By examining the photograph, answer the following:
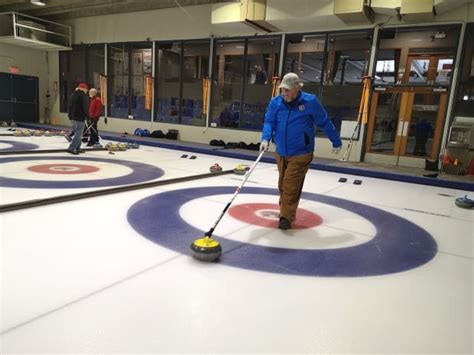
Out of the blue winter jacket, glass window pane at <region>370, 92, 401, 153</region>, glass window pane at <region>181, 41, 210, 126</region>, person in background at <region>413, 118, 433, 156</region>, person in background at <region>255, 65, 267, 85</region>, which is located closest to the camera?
the blue winter jacket

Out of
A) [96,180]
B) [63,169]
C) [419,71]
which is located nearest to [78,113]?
[63,169]

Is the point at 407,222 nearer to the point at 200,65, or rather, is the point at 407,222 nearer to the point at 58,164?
the point at 58,164

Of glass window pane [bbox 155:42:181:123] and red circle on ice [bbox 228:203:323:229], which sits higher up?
glass window pane [bbox 155:42:181:123]

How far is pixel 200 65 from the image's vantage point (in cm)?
1257

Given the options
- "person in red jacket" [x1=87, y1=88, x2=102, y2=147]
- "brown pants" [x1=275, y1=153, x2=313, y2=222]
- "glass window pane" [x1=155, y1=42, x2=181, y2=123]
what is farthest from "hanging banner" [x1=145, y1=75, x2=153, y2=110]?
"brown pants" [x1=275, y1=153, x2=313, y2=222]

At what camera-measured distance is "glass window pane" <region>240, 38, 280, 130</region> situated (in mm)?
11305

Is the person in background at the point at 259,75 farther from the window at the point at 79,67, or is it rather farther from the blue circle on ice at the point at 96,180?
the window at the point at 79,67

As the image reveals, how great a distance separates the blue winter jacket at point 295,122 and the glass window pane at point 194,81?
8.89 metres

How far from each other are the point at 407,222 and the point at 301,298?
2.56 m

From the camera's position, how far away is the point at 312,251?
2980mm

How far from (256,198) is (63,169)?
3.28 m

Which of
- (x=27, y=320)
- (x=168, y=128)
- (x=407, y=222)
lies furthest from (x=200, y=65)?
(x=27, y=320)

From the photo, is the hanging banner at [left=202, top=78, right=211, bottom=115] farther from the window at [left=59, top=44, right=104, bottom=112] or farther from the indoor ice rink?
the window at [left=59, top=44, right=104, bottom=112]

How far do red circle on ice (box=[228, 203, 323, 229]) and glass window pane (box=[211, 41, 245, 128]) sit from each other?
769 centimetres
